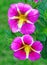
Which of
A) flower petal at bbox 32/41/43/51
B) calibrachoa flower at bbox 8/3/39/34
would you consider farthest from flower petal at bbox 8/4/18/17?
flower petal at bbox 32/41/43/51

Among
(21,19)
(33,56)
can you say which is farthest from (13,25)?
(33,56)

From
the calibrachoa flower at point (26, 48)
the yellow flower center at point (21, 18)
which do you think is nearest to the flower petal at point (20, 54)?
the calibrachoa flower at point (26, 48)

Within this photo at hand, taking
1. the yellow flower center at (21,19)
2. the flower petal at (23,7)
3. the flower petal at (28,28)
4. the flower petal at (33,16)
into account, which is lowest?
the flower petal at (28,28)

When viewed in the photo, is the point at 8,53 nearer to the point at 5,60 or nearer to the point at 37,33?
the point at 5,60

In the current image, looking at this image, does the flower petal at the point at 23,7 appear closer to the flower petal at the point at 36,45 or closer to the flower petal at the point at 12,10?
the flower petal at the point at 12,10

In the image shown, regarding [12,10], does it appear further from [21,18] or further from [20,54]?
[20,54]

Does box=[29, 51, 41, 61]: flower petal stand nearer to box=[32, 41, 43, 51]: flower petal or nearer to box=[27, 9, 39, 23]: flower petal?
box=[32, 41, 43, 51]: flower petal

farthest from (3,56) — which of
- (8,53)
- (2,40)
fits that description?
(2,40)
